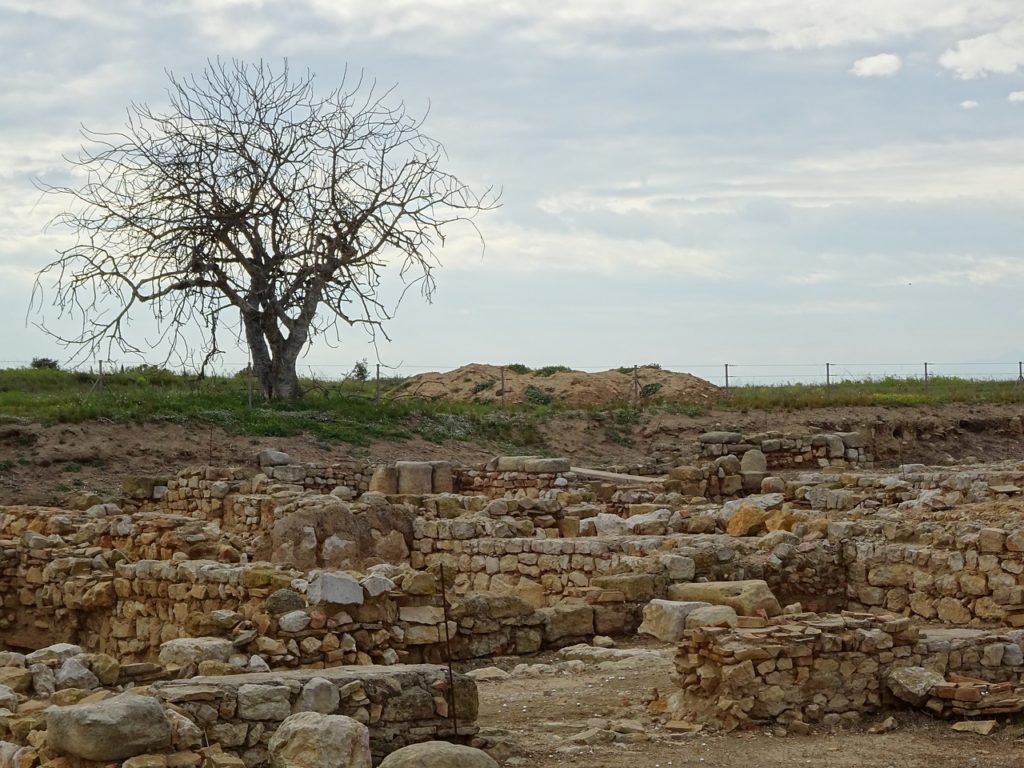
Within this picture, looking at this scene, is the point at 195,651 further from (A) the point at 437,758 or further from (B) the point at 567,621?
(B) the point at 567,621

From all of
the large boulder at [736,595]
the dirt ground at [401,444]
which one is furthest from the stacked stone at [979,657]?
the dirt ground at [401,444]

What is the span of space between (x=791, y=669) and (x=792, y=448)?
14.6 metres

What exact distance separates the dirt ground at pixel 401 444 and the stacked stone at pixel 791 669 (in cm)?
1318

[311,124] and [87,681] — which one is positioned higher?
[311,124]

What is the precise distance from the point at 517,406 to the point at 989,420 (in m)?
10.6

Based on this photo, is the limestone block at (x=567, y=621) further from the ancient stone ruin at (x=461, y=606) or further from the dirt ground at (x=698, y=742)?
the dirt ground at (x=698, y=742)

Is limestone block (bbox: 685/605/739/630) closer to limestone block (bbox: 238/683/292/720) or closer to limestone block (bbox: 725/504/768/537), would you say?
limestone block (bbox: 238/683/292/720)

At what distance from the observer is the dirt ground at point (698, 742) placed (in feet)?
21.5

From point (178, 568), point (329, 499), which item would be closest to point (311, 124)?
point (329, 499)

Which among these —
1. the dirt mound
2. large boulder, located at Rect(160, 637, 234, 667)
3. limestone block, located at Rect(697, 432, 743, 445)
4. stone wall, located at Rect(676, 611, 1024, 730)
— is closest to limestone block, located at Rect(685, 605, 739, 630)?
stone wall, located at Rect(676, 611, 1024, 730)

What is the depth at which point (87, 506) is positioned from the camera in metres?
16.9

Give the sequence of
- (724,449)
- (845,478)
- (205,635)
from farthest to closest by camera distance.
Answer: (724,449) < (845,478) < (205,635)

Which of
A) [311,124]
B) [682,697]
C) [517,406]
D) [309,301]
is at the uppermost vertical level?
[311,124]

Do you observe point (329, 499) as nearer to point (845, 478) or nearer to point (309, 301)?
point (845, 478)
